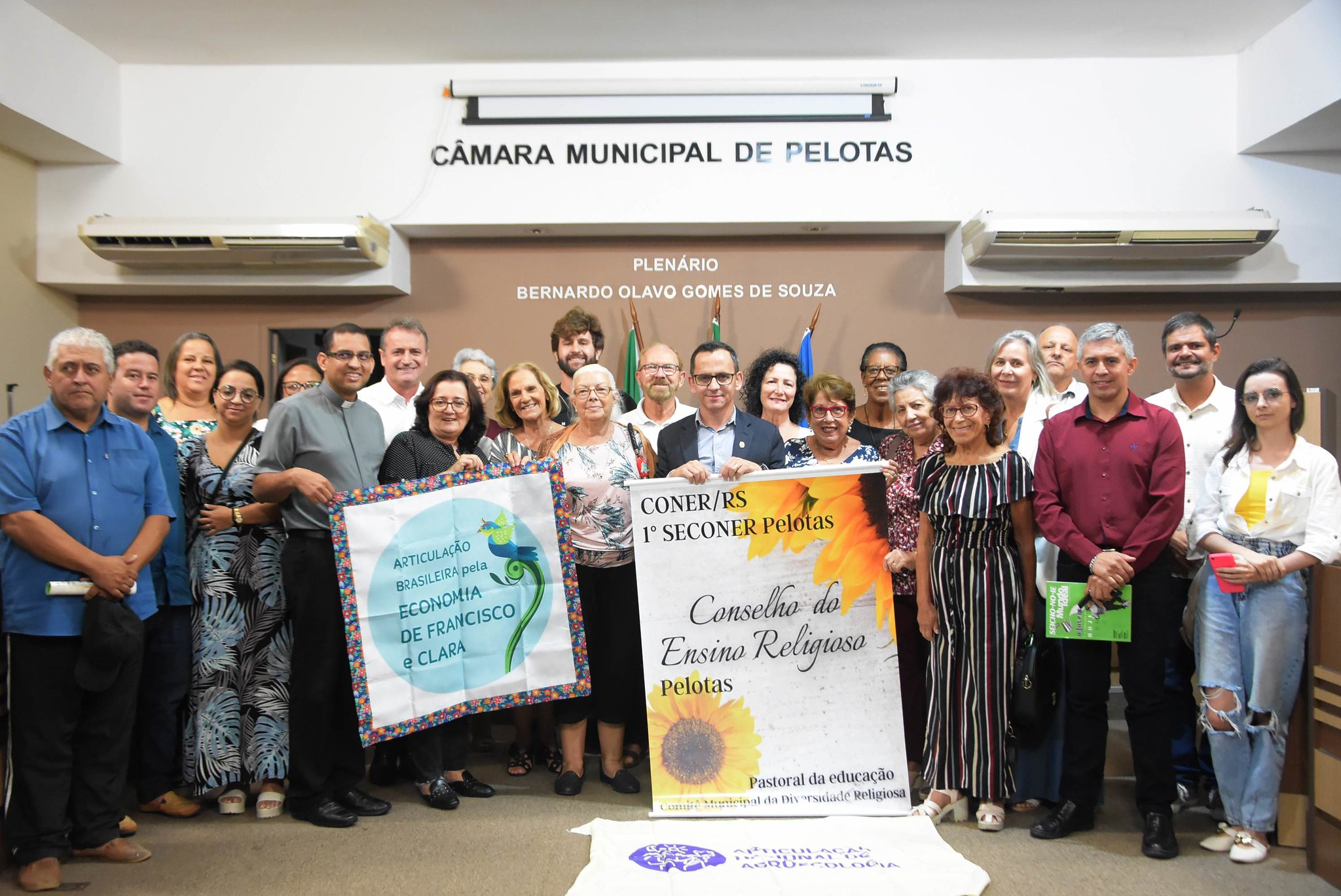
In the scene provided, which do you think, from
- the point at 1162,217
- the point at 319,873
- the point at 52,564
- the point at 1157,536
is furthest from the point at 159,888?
the point at 1162,217

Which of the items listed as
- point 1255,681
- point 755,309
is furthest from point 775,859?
point 755,309

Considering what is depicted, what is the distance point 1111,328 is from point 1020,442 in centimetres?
62

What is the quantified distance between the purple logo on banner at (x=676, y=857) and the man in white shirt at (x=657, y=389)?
1559mm

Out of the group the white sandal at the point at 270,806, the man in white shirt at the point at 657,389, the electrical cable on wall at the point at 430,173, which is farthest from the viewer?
the electrical cable on wall at the point at 430,173

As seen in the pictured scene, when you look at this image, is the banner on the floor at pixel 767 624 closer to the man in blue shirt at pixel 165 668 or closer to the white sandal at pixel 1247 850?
the white sandal at pixel 1247 850

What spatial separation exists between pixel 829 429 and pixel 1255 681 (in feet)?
5.43

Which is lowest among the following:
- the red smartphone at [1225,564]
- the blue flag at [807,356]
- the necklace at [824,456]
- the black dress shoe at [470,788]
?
the black dress shoe at [470,788]

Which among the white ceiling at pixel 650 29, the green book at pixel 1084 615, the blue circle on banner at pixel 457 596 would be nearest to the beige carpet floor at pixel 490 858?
the blue circle on banner at pixel 457 596

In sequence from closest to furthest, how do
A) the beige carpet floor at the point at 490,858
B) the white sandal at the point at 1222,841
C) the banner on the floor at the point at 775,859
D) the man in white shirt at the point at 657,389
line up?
the banner on the floor at the point at 775,859, the beige carpet floor at the point at 490,858, the white sandal at the point at 1222,841, the man in white shirt at the point at 657,389

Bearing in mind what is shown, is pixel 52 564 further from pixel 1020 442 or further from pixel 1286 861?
pixel 1286 861

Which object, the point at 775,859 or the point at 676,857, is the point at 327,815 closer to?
the point at 676,857

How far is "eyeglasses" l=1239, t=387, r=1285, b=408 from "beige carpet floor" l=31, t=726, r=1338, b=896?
1.51 m

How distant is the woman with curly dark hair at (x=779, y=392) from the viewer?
13.0ft

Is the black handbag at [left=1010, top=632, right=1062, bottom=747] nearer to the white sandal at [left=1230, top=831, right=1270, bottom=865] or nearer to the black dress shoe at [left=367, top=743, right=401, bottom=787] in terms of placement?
the white sandal at [left=1230, top=831, right=1270, bottom=865]
